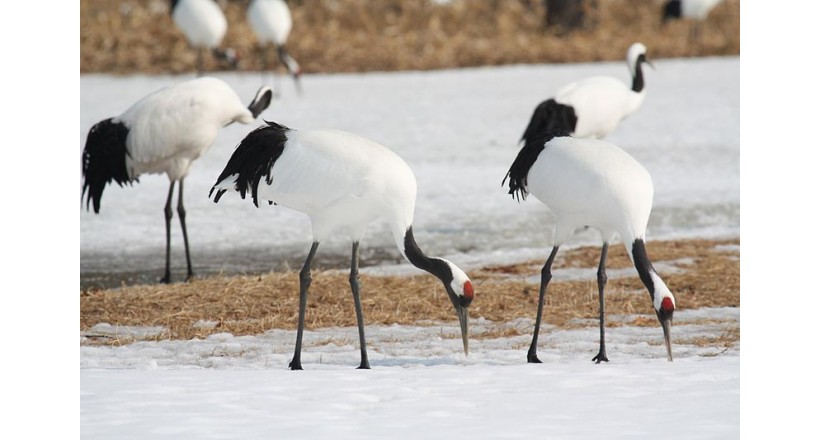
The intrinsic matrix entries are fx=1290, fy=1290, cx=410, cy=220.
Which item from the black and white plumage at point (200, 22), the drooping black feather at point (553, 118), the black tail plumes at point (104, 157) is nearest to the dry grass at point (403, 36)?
the black and white plumage at point (200, 22)

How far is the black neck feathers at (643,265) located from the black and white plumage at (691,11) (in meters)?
12.9

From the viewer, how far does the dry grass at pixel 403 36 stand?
53.8 ft

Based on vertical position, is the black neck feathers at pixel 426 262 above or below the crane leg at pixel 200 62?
below

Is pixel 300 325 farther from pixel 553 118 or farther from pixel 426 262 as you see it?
pixel 553 118

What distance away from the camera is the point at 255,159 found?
17.9 feet

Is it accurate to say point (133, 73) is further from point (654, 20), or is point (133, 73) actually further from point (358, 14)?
point (654, 20)

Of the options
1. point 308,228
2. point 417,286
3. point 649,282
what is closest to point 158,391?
point 649,282

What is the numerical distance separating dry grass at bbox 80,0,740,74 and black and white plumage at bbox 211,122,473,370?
1070 centimetres

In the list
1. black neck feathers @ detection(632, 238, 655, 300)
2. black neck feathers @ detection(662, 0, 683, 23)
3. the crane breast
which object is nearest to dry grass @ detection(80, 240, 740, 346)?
black neck feathers @ detection(632, 238, 655, 300)

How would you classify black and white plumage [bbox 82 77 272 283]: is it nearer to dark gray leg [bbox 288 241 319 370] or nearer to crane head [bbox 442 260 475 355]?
dark gray leg [bbox 288 241 319 370]

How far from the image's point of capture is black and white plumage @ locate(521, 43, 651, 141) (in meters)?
8.85

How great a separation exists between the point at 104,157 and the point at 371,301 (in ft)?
6.67

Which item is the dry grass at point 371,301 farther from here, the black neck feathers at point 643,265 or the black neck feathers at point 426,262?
the black neck feathers at point 426,262
